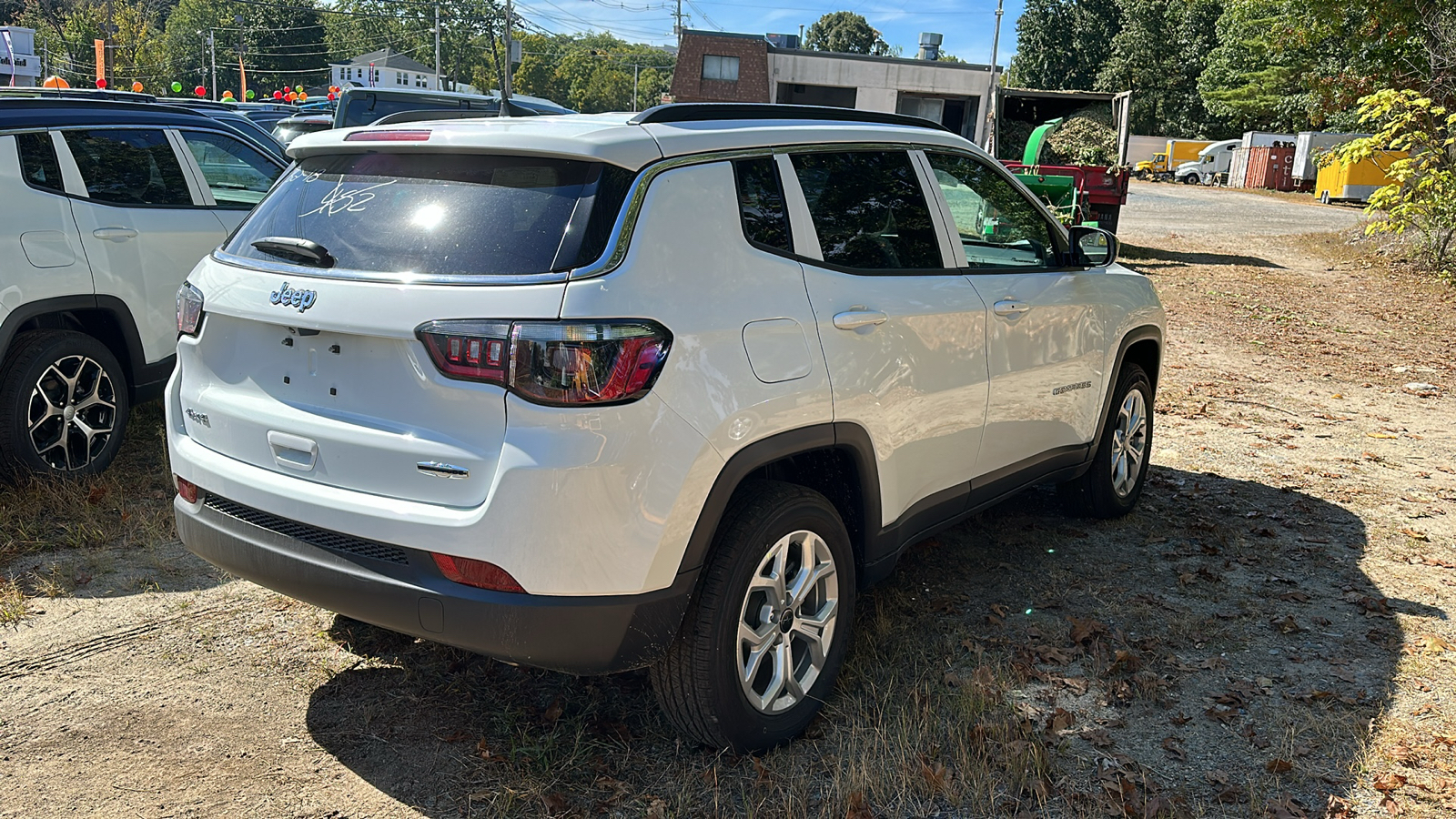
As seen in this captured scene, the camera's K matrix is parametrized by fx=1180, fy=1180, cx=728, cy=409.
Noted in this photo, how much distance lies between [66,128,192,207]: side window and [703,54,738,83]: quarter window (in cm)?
5253

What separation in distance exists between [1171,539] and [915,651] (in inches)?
78.7

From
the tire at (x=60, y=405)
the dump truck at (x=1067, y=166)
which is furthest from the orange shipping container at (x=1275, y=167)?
the tire at (x=60, y=405)

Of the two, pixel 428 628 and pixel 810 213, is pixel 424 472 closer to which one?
pixel 428 628

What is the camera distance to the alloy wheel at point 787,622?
11.1 feet

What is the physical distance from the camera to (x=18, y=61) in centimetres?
Answer: 4056

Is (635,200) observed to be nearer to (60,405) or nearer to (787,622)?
(787,622)

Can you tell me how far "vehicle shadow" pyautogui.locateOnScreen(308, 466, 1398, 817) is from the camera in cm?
334

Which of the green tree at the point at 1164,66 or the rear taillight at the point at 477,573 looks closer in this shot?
the rear taillight at the point at 477,573

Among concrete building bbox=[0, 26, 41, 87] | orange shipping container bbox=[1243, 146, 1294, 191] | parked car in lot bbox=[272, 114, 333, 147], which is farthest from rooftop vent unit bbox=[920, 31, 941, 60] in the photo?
parked car in lot bbox=[272, 114, 333, 147]

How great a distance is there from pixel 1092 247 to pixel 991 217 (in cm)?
67

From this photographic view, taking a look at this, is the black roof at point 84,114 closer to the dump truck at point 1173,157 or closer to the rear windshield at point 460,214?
the rear windshield at point 460,214

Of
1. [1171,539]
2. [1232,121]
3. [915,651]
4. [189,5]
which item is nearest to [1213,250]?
[1171,539]

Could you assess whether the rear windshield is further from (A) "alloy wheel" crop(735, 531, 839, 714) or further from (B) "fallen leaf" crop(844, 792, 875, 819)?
(B) "fallen leaf" crop(844, 792, 875, 819)

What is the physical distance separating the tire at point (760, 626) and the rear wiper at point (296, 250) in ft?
4.31
